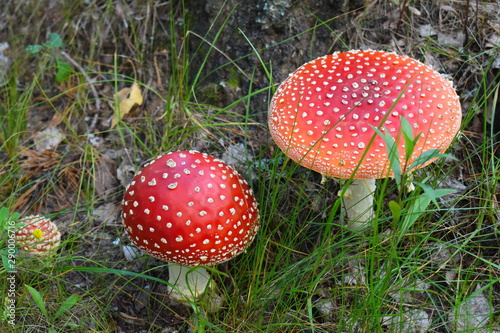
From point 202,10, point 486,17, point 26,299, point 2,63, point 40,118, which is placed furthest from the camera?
point 2,63

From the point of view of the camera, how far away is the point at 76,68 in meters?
4.80

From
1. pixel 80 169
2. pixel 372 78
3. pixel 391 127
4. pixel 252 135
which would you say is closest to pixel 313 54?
pixel 252 135

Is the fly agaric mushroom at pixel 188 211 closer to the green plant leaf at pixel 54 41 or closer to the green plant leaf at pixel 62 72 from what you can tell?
the green plant leaf at pixel 62 72

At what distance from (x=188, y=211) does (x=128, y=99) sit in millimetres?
2056

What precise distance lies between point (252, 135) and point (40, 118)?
233 centimetres

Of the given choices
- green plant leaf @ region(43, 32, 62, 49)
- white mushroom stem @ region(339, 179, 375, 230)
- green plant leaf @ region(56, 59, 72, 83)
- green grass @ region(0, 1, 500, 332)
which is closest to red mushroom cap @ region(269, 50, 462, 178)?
green grass @ region(0, 1, 500, 332)

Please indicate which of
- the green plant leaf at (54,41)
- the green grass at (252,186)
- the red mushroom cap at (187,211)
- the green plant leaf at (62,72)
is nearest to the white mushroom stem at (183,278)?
the green grass at (252,186)

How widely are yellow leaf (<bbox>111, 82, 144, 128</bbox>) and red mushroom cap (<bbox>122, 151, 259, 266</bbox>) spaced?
1.57 meters

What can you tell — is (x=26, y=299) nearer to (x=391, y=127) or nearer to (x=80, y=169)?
(x=80, y=169)

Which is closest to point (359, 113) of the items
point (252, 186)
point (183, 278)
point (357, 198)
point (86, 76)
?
point (357, 198)

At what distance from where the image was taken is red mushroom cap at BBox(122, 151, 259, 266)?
9.09 feet

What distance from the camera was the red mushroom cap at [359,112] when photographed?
254 centimetres

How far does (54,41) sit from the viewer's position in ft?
15.6

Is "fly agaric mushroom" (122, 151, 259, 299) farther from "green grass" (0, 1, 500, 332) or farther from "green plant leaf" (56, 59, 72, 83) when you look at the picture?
"green plant leaf" (56, 59, 72, 83)
